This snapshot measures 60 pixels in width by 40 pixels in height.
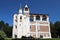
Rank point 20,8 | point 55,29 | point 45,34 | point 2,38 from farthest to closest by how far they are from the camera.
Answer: point 55,29, point 20,8, point 45,34, point 2,38

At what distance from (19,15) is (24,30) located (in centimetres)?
648

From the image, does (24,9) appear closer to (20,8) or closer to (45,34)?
(20,8)

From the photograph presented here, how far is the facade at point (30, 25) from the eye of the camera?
2575 inches

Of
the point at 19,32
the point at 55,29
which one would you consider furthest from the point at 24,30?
the point at 55,29

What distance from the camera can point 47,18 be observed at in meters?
67.4

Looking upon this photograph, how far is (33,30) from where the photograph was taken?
6562 centimetres

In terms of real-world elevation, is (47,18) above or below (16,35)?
above

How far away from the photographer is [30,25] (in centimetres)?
6569

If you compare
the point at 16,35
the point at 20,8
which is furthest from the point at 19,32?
the point at 20,8

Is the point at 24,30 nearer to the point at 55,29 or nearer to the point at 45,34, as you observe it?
the point at 45,34

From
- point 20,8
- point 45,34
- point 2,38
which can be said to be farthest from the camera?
point 20,8

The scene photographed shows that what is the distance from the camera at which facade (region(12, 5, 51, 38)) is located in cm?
6540

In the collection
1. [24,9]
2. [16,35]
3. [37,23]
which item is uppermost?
[24,9]

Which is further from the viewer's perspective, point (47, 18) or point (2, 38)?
point (47, 18)
